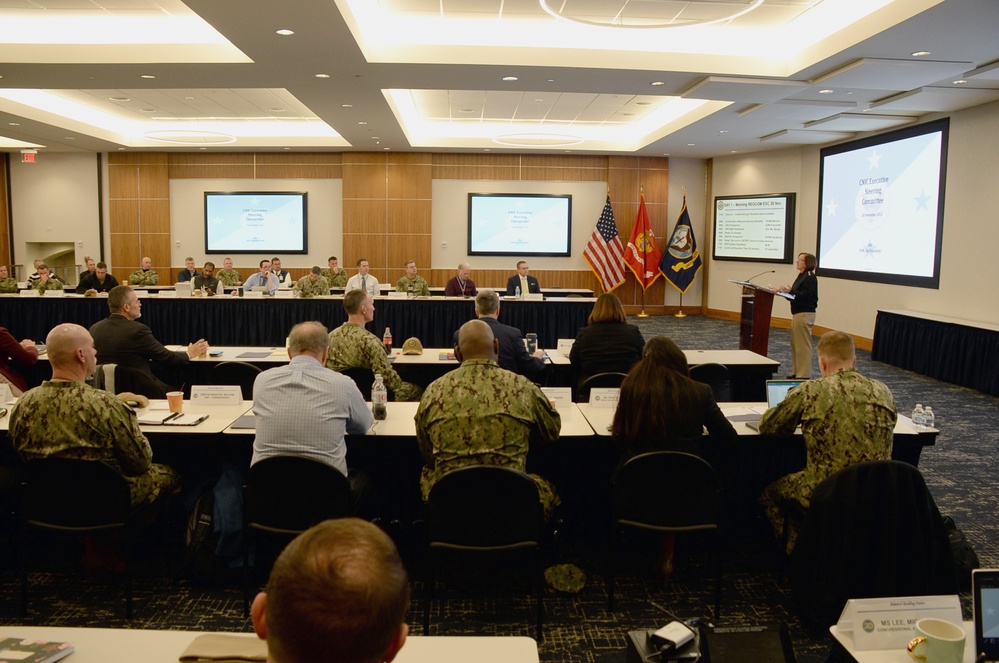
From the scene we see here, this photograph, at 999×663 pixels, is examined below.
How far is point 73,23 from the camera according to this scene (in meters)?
6.88

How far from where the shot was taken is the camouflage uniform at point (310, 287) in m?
9.51

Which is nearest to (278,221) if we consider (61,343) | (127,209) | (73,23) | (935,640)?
(127,209)

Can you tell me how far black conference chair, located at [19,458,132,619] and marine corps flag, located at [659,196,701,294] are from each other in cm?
1242

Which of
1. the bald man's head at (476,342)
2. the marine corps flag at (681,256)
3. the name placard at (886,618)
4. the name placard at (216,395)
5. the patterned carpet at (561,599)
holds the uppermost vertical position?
the marine corps flag at (681,256)

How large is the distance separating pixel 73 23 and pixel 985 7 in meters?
7.88

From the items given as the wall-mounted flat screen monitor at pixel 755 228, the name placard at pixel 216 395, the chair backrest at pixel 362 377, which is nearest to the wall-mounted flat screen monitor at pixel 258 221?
the wall-mounted flat screen monitor at pixel 755 228

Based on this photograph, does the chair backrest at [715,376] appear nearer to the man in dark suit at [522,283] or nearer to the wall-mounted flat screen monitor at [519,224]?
the man in dark suit at [522,283]

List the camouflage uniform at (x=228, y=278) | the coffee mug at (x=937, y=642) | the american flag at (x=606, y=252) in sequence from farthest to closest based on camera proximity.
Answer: the american flag at (x=606, y=252)
the camouflage uniform at (x=228, y=278)
the coffee mug at (x=937, y=642)

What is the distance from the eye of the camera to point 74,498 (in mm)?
2951

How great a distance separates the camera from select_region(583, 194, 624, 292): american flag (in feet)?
44.6

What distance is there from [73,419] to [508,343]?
285cm

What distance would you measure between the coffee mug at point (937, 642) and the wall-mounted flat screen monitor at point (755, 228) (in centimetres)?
1198

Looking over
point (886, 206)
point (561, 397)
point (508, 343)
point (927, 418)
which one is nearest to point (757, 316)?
point (886, 206)

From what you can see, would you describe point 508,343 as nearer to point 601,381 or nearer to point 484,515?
point 601,381
